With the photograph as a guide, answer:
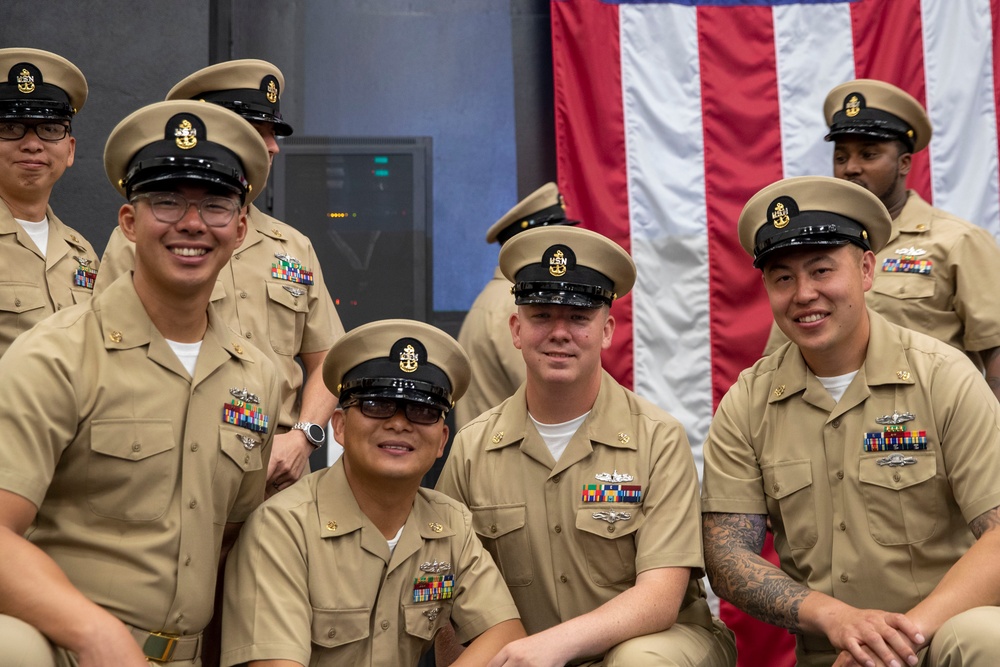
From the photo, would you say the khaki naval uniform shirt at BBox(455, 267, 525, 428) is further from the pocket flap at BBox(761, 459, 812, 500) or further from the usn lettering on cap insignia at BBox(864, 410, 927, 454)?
the usn lettering on cap insignia at BBox(864, 410, 927, 454)

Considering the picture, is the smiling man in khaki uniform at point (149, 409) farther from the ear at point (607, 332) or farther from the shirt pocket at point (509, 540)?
the ear at point (607, 332)

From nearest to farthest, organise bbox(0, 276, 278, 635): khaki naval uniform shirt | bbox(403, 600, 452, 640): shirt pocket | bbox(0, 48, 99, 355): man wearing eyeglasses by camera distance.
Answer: bbox(0, 276, 278, 635): khaki naval uniform shirt, bbox(403, 600, 452, 640): shirt pocket, bbox(0, 48, 99, 355): man wearing eyeglasses

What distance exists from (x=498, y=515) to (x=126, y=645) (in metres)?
1.33

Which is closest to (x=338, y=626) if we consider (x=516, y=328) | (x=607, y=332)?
(x=516, y=328)

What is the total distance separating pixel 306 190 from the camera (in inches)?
205

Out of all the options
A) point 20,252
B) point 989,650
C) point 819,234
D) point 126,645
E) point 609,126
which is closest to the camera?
point 126,645

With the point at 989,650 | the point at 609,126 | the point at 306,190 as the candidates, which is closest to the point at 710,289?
the point at 609,126

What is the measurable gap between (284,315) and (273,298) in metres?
0.08

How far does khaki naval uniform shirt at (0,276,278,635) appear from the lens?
8.75ft

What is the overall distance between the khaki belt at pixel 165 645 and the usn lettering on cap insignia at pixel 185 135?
3.88ft

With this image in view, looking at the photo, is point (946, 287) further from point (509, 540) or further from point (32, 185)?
point (32, 185)

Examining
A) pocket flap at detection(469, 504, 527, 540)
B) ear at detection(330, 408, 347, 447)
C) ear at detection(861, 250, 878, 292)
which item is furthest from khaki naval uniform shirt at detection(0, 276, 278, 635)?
ear at detection(861, 250, 878, 292)

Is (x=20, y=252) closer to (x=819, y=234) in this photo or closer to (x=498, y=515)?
(x=498, y=515)

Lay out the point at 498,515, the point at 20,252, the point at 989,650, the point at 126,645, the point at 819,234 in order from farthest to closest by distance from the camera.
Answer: the point at 20,252, the point at 498,515, the point at 819,234, the point at 989,650, the point at 126,645
